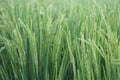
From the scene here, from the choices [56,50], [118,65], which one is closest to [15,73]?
[56,50]

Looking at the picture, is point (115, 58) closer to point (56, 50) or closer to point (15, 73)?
point (56, 50)

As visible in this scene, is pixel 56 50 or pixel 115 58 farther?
pixel 56 50

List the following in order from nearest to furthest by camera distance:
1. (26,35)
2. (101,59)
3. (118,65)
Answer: (118,65) < (101,59) < (26,35)

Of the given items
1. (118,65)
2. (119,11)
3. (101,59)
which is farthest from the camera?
(119,11)

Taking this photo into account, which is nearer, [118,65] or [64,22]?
[118,65]

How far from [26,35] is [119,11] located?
55 centimetres

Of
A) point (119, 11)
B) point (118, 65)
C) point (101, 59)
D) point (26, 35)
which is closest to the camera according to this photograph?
point (118, 65)

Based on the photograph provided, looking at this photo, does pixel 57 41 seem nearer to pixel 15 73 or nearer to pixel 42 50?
pixel 42 50

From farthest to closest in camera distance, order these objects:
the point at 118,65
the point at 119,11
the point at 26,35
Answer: the point at 119,11
the point at 26,35
the point at 118,65

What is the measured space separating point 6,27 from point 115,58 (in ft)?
1.79

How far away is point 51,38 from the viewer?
101 cm

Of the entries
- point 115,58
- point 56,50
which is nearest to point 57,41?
point 56,50

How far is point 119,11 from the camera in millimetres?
1309

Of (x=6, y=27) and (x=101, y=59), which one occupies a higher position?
(x=6, y=27)
